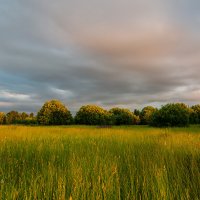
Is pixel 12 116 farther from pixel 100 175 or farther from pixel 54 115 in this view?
pixel 100 175

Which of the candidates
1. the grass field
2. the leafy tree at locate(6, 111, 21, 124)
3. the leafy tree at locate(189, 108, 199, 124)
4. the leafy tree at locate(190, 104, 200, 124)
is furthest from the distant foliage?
the leafy tree at locate(6, 111, 21, 124)

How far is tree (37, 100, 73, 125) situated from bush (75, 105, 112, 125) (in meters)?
2.32

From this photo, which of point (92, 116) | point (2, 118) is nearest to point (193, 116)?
point (92, 116)

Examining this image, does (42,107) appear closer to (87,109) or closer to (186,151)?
(87,109)

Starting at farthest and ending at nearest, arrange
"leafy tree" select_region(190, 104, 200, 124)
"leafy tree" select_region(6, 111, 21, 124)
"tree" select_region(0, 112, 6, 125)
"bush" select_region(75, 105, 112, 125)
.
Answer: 1. "tree" select_region(0, 112, 6, 125)
2. "leafy tree" select_region(6, 111, 21, 124)
3. "bush" select_region(75, 105, 112, 125)
4. "leafy tree" select_region(190, 104, 200, 124)

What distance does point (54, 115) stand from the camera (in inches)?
2103

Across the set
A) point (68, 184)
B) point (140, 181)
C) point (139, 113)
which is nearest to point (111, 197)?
point (68, 184)

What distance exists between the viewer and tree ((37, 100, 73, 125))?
173 feet

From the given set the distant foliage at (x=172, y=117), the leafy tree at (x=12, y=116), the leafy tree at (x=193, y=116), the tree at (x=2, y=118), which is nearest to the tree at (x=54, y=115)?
the distant foliage at (x=172, y=117)

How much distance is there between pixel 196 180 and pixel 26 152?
371 cm

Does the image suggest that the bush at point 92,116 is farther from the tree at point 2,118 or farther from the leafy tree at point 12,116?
the tree at point 2,118

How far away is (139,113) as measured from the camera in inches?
2504

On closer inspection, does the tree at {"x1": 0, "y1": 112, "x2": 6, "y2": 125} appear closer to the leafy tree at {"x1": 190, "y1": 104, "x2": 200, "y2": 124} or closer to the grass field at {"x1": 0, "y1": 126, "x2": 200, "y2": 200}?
the leafy tree at {"x1": 190, "y1": 104, "x2": 200, "y2": 124}

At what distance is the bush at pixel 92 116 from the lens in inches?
2055
